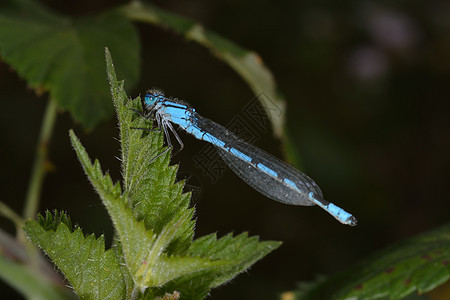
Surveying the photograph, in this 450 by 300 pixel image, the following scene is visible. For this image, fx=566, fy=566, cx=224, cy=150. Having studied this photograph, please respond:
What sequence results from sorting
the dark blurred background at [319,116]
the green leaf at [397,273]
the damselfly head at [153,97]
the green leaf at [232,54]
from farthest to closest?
the dark blurred background at [319,116]
the green leaf at [232,54]
the damselfly head at [153,97]
the green leaf at [397,273]

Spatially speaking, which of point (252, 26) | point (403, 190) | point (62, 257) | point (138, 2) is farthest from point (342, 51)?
point (62, 257)

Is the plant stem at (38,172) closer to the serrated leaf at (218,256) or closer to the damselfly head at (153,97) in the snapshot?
the damselfly head at (153,97)

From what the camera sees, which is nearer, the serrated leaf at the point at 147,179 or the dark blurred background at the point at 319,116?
the serrated leaf at the point at 147,179

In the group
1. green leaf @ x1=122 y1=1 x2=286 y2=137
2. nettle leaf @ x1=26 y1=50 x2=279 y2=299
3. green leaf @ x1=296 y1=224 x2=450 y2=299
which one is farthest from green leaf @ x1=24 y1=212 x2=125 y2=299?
green leaf @ x1=122 y1=1 x2=286 y2=137

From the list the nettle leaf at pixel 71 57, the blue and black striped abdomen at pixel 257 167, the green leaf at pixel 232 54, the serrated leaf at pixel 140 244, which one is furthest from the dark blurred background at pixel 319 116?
the serrated leaf at pixel 140 244

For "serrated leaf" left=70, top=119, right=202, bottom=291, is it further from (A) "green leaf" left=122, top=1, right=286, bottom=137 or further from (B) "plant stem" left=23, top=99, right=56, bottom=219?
(A) "green leaf" left=122, top=1, right=286, bottom=137

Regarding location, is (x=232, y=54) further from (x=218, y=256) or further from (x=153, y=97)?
(x=218, y=256)

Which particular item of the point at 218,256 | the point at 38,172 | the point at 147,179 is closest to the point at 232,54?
the point at 38,172
